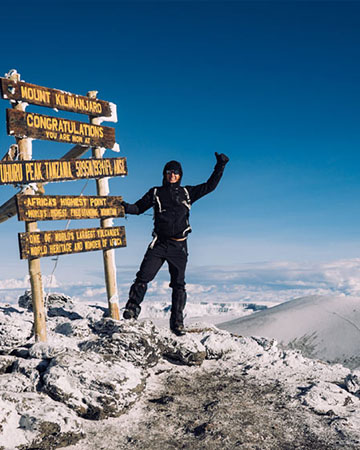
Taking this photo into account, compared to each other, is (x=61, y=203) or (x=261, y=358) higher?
(x=61, y=203)

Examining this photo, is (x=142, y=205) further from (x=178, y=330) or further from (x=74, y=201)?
(x=178, y=330)

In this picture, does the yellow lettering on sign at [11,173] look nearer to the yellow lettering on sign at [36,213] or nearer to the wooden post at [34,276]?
the wooden post at [34,276]

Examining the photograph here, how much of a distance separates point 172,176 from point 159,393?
3113mm

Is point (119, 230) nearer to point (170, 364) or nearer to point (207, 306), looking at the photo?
point (170, 364)

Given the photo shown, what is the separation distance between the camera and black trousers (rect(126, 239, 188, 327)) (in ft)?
21.3

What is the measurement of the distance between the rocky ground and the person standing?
1.71 feet

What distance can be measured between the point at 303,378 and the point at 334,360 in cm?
385

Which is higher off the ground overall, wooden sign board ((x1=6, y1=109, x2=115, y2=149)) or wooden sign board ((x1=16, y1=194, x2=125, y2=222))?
wooden sign board ((x1=6, y1=109, x2=115, y2=149))

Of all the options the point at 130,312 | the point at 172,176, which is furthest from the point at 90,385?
the point at 172,176

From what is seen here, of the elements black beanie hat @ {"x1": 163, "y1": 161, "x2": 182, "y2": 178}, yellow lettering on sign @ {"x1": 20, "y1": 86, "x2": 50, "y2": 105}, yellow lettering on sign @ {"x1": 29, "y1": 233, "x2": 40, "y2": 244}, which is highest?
yellow lettering on sign @ {"x1": 20, "y1": 86, "x2": 50, "y2": 105}

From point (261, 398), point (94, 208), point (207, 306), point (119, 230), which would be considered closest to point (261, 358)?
point (261, 398)

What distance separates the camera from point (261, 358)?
20.6 feet

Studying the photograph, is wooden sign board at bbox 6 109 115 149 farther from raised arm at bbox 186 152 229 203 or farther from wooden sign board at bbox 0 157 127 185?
raised arm at bbox 186 152 229 203

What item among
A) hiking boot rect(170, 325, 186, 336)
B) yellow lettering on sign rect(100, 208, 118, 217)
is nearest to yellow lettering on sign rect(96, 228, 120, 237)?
yellow lettering on sign rect(100, 208, 118, 217)
